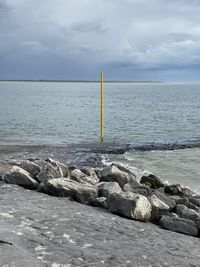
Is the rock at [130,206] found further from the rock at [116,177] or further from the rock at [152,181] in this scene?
the rock at [152,181]

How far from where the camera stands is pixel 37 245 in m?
5.84

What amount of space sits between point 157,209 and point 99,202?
1.21 m

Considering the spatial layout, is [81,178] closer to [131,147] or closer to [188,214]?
[188,214]

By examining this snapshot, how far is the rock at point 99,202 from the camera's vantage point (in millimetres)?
8703

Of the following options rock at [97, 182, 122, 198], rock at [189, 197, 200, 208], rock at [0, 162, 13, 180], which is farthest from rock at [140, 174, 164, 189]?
rock at [0, 162, 13, 180]

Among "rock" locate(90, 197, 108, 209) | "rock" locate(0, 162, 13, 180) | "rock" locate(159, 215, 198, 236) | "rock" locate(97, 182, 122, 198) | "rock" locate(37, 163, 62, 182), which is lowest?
"rock" locate(159, 215, 198, 236)

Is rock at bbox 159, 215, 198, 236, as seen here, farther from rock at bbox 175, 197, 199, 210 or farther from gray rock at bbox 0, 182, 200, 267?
rock at bbox 175, 197, 199, 210

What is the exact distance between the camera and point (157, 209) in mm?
8633

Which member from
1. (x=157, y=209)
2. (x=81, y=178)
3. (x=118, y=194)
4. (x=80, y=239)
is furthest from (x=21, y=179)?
(x=80, y=239)

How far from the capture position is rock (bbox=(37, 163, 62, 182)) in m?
10.0

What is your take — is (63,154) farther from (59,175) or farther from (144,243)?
(144,243)

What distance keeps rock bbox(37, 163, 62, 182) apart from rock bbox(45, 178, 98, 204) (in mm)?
663

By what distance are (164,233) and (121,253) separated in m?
1.77

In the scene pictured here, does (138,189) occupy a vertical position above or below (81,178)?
below
